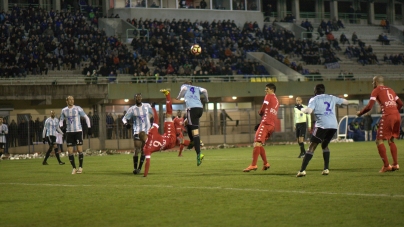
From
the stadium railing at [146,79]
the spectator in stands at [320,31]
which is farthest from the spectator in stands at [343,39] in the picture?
the stadium railing at [146,79]

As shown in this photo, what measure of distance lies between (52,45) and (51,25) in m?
2.84

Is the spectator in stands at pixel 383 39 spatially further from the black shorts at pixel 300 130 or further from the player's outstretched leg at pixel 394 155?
the player's outstretched leg at pixel 394 155

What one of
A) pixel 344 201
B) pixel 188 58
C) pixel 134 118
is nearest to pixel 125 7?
pixel 188 58

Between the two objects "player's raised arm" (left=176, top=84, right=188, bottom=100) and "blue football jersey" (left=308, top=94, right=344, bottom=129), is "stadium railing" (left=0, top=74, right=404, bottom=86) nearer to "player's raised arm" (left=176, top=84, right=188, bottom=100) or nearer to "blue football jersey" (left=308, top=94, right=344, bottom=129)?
"player's raised arm" (left=176, top=84, right=188, bottom=100)

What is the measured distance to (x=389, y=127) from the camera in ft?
53.2

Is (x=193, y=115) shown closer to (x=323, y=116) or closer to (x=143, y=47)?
(x=323, y=116)

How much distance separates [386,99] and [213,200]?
6.34 metres

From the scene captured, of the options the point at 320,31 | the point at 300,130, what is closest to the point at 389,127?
the point at 300,130

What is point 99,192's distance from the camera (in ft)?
44.8

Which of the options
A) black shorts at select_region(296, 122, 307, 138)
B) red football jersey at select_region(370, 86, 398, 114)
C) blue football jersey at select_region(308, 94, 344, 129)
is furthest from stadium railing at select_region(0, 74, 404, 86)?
red football jersey at select_region(370, 86, 398, 114)

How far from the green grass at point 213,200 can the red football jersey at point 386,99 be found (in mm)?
1491

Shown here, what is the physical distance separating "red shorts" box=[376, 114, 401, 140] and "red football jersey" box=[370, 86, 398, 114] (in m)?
0.14

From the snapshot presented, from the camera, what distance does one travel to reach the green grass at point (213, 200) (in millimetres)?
9594

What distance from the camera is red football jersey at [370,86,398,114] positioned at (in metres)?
16.2
